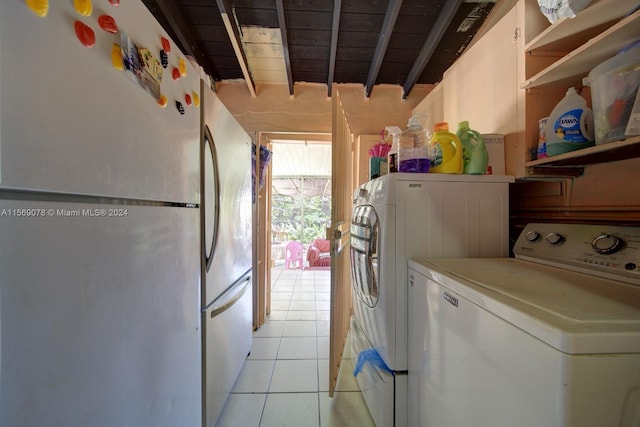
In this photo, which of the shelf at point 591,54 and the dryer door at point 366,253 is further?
the dryer door at point 366,253

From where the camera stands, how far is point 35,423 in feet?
1.64

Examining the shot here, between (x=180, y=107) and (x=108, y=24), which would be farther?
(x=180, y=107)

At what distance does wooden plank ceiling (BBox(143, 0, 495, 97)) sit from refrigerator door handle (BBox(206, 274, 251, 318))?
175cm

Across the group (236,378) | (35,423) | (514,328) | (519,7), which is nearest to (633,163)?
(519,7)

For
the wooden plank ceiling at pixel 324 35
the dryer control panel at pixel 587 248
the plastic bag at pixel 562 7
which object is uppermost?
the wooden plank ceiling at pixel 324 35

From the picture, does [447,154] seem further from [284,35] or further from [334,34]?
[284,35]

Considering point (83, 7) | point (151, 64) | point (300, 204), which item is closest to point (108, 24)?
point (83, 7)

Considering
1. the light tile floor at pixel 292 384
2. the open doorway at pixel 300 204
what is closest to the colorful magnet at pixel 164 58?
the light tile floor at pixel 292 384

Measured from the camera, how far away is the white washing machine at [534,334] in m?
0.43

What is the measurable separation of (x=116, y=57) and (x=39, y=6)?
180 millimetres

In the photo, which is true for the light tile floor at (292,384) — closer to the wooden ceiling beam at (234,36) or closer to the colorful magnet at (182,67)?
the colorful magnet at (182,67)

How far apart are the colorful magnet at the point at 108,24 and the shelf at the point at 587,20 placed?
147cm

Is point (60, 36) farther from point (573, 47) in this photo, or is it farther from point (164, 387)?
point (573, 47)

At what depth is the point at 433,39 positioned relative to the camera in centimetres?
186
